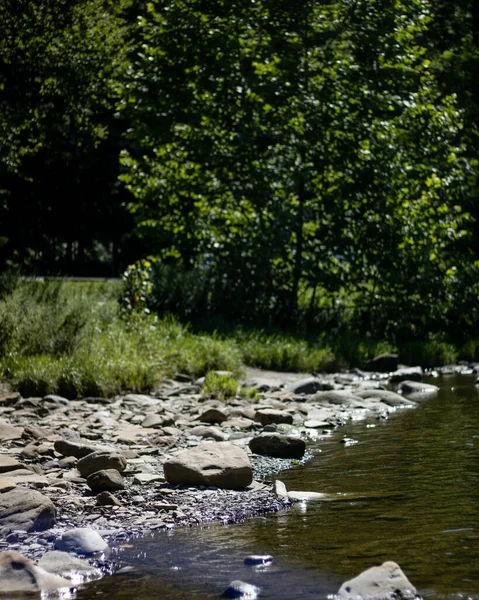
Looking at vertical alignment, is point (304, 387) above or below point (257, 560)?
below

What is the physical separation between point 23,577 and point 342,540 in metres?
1.56

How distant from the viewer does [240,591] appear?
12.0 ft

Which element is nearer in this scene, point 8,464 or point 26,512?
point 26,512

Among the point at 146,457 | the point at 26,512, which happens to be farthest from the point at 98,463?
the point at 26,512

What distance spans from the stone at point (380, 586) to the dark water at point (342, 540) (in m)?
0.12

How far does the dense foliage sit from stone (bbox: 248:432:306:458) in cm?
804

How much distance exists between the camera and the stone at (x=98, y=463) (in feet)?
18.6

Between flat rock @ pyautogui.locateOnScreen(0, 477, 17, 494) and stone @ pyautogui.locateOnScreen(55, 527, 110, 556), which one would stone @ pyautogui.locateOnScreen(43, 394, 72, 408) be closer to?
flat rock @ pyautogui.locateOnScreen(0, 477, 17, 494)

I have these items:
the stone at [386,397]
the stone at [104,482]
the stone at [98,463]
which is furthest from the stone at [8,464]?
the stone at [386,397]

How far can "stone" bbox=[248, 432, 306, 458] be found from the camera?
668cm

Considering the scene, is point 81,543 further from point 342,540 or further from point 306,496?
point 306,496

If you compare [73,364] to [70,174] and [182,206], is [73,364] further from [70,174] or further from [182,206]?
[70,174]

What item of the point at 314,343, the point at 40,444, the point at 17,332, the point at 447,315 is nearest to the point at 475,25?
the point at 447,315

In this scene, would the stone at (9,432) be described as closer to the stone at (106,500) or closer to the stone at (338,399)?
the stone at (106,500)
